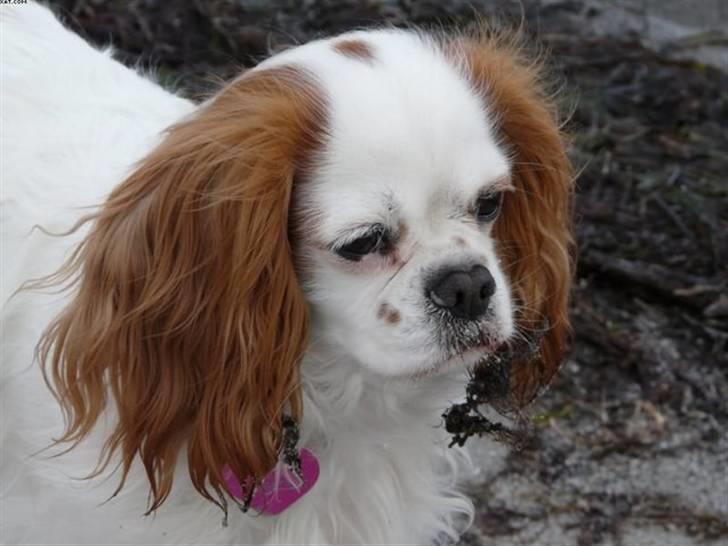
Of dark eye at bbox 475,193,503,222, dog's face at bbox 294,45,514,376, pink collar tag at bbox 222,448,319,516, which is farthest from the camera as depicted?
pink collar tag at bbox 222,448,319,516

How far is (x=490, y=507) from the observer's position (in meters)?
3.49

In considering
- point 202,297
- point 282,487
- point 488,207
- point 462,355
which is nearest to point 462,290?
point 462,355

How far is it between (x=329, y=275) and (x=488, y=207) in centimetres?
31

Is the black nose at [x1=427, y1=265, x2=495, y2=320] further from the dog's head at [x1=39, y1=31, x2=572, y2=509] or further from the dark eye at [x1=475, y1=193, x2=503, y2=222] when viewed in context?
the dark eye at [x1=475, y1=193, x2=503, y2=222]

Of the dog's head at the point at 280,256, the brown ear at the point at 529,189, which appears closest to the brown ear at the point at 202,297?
the dog's head at the point at 280,256

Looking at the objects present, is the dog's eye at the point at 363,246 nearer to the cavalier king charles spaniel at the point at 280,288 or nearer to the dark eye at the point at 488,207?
the cavalier king charles spaniel at the point at 280,288

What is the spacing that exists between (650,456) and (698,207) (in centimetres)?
104

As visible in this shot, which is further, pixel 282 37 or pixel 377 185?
pixel 282 37

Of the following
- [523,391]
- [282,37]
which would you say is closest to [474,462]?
[523,391]

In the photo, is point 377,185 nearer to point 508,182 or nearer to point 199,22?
point 508,182

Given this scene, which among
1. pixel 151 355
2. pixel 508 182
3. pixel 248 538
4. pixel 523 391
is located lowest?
pixel 248 538

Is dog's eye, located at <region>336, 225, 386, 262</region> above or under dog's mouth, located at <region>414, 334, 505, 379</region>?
above

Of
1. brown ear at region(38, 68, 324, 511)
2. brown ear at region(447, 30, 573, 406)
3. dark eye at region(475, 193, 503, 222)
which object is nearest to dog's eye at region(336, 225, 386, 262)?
brown ear at region(38, 68, 324, 511)

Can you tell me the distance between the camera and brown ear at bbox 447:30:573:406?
2.57m
